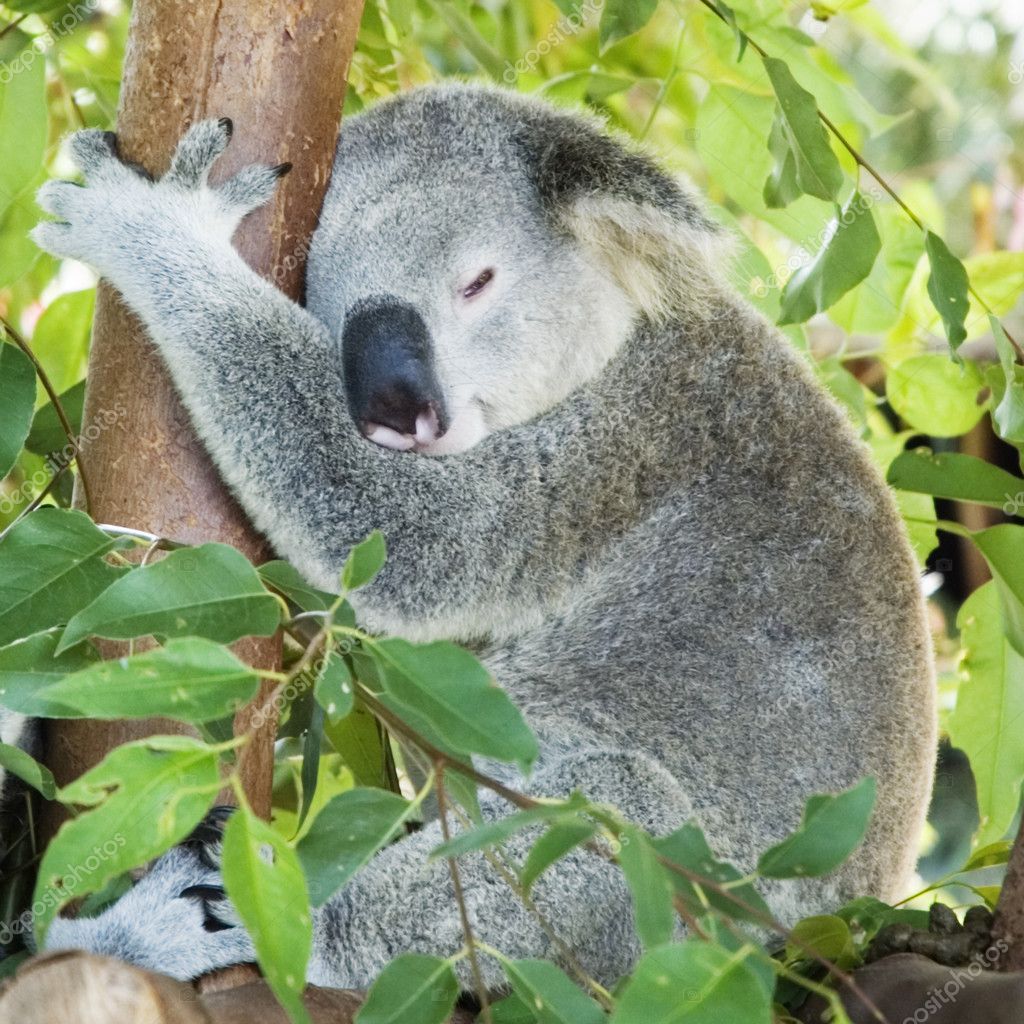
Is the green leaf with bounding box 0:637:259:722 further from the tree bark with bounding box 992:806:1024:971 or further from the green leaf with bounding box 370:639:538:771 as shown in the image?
the tree bark with bounding box 992:806:1024:971

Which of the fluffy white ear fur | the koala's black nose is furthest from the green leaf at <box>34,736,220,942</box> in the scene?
the fluffy white ear fur

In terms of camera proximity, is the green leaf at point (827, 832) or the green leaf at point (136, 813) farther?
the green leaf at point (827, 832)

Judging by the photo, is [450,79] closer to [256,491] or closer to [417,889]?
[256,491]

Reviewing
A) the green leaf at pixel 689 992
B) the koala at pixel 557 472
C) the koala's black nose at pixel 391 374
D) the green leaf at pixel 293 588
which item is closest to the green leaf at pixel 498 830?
the green leaf at pixel 689 992

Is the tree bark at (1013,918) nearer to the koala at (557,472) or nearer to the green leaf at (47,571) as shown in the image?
the koala at (557,472)

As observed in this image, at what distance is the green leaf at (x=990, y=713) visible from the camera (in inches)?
99.3

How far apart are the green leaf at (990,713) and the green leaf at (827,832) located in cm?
142

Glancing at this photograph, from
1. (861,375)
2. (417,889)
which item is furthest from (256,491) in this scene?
(861,375)

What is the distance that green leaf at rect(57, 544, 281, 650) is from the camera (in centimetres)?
128

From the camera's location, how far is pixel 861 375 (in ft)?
16.9

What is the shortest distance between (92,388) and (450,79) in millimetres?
1211

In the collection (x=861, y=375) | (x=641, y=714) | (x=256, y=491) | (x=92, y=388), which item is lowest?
(x=861, y=375)

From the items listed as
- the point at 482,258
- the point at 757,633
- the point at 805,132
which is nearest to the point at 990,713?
the point at 757,633

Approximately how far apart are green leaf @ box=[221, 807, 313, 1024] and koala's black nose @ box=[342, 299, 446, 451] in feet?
3.88
